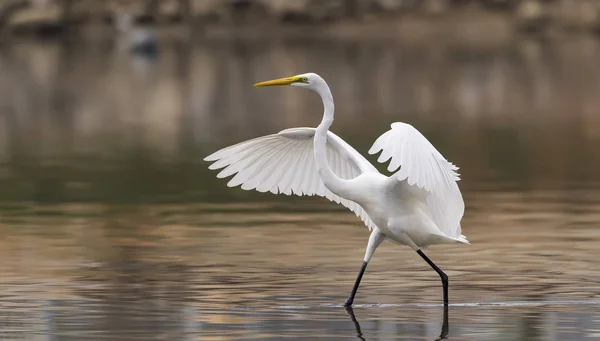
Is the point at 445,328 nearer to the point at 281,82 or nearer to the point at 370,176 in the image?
the point at 370,176

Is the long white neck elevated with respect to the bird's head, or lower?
lower

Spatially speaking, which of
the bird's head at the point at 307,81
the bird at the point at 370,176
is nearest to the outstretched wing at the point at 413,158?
the bird at the point at 370,176

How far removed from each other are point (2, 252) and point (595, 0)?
164 feet

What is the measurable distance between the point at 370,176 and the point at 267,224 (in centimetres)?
495

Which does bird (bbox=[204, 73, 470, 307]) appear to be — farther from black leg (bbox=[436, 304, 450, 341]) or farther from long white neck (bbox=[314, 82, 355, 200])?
black leg (bbox=[436, 304, 450, 341])

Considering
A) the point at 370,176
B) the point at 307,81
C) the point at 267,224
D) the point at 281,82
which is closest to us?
the point at 281,82

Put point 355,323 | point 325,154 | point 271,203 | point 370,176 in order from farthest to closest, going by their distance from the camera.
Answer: point 271,203
point 370,176
point 325,154
point 355,323

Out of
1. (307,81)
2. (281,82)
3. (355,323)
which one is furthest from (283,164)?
(355,323)

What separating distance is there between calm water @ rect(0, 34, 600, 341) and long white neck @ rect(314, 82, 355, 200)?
0.84 m

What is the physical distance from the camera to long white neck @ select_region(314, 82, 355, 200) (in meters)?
11.6

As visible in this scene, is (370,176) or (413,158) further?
(370,176)

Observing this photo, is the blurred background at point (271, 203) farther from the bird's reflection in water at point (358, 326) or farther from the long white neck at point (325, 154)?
the long white neck at point (325, 154)

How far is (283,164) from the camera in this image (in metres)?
12.8

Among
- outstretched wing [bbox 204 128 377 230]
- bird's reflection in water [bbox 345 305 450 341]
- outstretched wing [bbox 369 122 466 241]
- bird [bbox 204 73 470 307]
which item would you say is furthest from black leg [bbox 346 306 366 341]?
outstretched wing [bbox 204 128 377 230]
